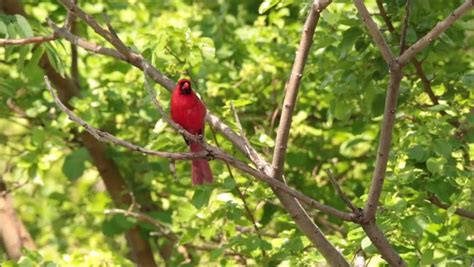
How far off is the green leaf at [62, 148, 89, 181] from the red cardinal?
4.18ft

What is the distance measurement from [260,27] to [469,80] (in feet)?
7.08

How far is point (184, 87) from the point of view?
10.8 ft

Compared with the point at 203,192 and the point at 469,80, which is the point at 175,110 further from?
the point at 469,80

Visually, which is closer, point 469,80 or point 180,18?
point 469,80

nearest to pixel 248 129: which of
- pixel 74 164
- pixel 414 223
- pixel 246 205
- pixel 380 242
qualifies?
pixel 74 164

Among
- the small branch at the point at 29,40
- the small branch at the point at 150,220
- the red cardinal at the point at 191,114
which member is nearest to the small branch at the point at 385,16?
the red cardinal at the point at 191,114

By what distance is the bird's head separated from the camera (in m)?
3.28

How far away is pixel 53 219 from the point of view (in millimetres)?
6262

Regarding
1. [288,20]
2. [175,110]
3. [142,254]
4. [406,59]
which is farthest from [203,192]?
[288,20]

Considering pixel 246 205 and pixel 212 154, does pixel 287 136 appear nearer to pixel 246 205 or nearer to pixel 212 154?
pixel 212 154

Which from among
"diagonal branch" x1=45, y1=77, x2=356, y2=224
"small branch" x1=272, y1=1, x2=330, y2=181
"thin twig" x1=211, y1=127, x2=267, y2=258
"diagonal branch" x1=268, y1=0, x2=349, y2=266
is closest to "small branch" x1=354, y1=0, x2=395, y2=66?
"diagonal branch" x1=268, y1=0, x2=349, y2=266

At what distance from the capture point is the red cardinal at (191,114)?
3.30 m

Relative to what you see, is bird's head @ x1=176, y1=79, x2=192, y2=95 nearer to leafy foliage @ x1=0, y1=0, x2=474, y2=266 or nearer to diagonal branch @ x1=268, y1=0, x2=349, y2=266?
leafy foliage @ x1=0, y1=0, x2=474, y2=266

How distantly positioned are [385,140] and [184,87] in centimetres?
106
